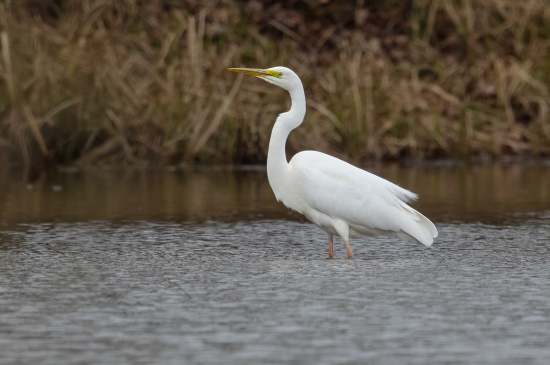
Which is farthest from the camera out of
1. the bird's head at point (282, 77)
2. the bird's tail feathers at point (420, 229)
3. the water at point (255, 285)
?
the bird's head at point (282, 77)

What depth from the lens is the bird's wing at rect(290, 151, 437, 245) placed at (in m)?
8.30

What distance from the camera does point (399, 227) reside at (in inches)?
327

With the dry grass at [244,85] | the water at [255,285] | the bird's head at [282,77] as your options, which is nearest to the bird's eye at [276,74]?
the bird's head at [282,77]

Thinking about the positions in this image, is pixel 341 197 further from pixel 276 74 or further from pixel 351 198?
pixel 276 74

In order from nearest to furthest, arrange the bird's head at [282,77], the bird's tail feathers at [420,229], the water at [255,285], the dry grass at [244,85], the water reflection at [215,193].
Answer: the water at [255,285] < the bird's tail feathers at [420,229] < the bird's head at [282,77] < the water reflection at [215,193] < the dry grass at [244,85]

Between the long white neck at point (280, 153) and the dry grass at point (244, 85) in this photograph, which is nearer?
the long white neck at point (280, 153)

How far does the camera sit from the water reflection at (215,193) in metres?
11.1

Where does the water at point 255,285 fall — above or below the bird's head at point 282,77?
below

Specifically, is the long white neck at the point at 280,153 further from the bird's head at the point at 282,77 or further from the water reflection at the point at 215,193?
the water reflection at the point at 215,193

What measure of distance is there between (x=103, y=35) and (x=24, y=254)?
919 centimetres

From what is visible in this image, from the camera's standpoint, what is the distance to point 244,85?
54.7 ft

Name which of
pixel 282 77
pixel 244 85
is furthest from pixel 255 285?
pixel 244 85

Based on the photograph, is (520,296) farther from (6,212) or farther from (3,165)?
(3,165)

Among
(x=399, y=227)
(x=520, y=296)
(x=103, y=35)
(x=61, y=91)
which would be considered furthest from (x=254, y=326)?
(x=103, y=35)
